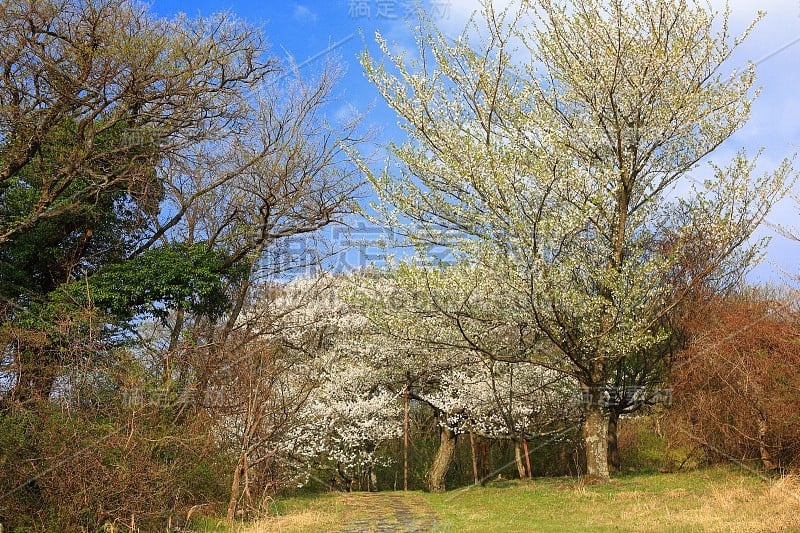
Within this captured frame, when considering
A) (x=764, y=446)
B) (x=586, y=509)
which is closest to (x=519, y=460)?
(x=764, y=446)

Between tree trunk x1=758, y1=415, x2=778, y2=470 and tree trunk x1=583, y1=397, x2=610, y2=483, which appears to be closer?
tree trunk x1=758, y1=415, x2=778, y2=470

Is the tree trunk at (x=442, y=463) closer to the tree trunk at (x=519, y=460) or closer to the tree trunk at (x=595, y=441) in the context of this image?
the tree trunk at (x=519, y=460)

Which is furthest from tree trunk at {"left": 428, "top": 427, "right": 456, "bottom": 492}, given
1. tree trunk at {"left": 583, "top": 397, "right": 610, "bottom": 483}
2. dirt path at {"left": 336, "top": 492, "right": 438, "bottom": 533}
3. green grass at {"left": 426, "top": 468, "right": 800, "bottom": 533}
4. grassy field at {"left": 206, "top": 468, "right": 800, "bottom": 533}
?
tree trunk at {"left": 583, "top": 397, "right": 610, "bottom": 483}

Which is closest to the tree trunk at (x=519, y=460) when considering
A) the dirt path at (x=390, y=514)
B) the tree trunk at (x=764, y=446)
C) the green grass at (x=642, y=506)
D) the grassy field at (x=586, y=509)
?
the dirt path at (x=390, y=514)

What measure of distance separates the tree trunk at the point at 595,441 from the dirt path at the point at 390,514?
11.7 feet

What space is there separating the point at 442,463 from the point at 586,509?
34.2 ft

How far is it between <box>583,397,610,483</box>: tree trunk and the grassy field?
1.29 ft

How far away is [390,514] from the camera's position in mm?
12258

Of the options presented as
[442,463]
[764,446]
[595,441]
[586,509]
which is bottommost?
[586,509]

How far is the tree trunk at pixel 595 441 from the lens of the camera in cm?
1409

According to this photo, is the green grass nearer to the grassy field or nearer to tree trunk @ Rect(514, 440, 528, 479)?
the grassy field

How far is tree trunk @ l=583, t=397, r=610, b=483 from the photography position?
46.2ft

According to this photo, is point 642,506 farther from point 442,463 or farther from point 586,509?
point 442,463

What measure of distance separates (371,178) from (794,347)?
8418 millimetres
